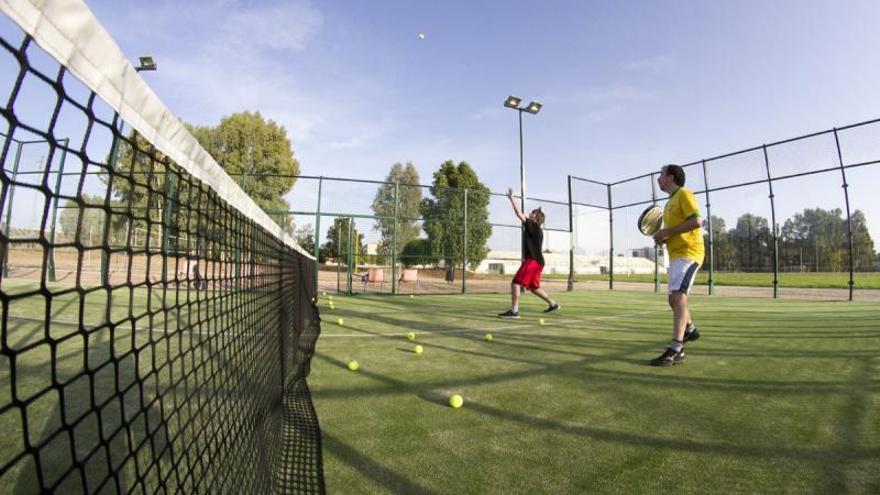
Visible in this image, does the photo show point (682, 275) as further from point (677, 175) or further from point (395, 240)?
point (395, 240)

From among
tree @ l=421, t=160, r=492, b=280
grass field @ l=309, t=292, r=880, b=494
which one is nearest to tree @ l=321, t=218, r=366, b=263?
tree @ l=421, t=160, r=492, b=280

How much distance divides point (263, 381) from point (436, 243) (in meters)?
12.4

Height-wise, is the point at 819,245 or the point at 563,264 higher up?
the point at 819,245

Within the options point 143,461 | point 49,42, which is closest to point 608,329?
point 143,461

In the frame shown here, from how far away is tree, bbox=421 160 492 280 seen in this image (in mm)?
15352

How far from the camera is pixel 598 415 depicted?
9.80 ft

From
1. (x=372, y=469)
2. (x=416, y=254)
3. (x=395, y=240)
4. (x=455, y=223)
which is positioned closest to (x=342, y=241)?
(x=395, y=240)

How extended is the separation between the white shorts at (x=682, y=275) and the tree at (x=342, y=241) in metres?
10.7

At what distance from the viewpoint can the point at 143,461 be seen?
235 cm

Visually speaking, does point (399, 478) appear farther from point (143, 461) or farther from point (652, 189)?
point (652, 189)

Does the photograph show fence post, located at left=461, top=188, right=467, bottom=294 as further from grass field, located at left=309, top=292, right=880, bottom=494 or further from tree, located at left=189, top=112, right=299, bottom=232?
tree, located at left=189, top=112, right=299, bottom=232

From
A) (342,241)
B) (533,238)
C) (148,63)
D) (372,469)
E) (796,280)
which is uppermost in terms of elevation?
(148,63)

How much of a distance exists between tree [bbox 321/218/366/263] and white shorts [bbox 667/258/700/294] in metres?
10.7

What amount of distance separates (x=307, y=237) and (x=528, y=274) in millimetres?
9275
